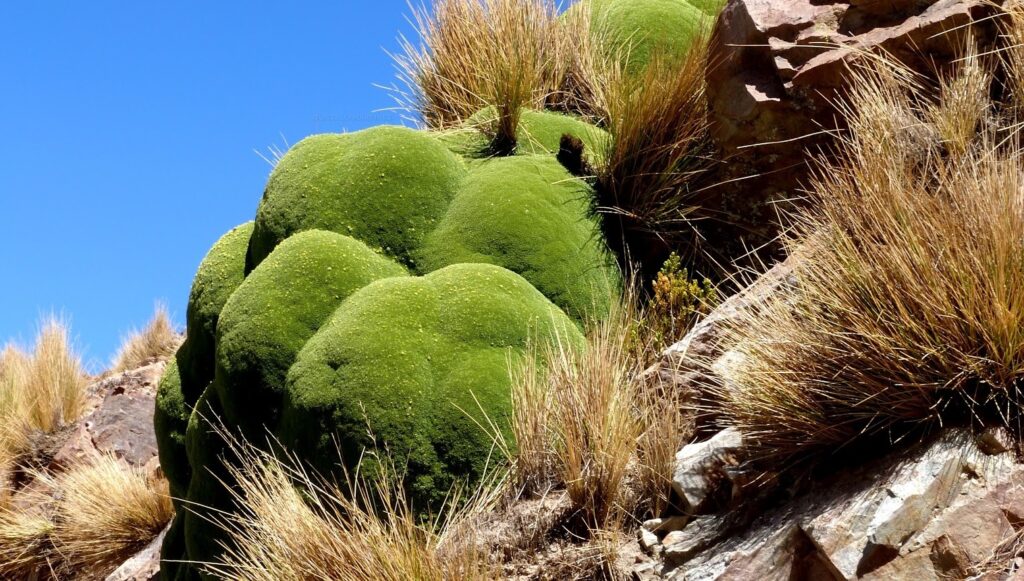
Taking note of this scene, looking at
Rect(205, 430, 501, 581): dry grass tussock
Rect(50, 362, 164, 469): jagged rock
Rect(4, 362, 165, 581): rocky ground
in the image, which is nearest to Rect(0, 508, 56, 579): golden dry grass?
Rect(4, 362, 165, 581): rocky ground

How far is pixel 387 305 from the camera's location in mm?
4668

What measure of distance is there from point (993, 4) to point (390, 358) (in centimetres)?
328

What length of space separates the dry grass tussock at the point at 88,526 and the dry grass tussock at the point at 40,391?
5.49ft

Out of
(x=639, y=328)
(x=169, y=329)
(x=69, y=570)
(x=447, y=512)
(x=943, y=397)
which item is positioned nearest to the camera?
(x=943, y=397)

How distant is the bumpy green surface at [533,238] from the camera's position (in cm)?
533

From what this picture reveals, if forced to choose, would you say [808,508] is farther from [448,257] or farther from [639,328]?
[448,257]

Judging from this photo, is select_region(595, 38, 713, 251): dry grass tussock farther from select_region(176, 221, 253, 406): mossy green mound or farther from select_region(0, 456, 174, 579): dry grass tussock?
select_region(0, 456, 174, 579): dry grass tussock

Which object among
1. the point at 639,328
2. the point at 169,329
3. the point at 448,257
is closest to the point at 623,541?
the point at 639,328

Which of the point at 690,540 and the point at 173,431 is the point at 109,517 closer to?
the point at 173,431

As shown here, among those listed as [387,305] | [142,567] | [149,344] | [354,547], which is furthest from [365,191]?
[149,344]

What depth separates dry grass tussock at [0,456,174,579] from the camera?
7.43m

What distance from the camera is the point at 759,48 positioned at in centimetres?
548

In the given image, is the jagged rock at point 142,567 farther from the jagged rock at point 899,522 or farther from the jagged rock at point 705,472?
the jagged rock at point 899,522

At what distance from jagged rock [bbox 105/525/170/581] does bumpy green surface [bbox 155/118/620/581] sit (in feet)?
3.03
